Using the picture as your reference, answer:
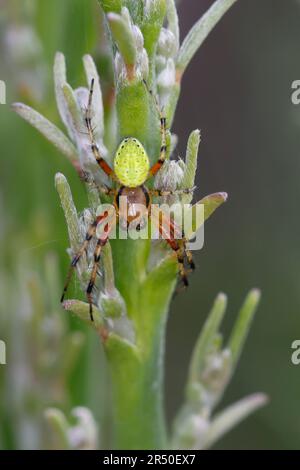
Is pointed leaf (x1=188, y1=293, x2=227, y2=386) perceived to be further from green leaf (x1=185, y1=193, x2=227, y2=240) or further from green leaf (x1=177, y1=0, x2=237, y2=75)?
green leaf (x1=177, y1=0, x2=237, y2=75)

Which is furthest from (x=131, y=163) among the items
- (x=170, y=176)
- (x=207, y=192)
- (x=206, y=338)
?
(x=207, y=192)

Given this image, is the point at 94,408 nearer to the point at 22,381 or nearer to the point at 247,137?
the point at 22,381

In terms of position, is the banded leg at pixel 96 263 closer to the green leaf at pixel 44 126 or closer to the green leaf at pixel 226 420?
the green leaf at pixel 44 126

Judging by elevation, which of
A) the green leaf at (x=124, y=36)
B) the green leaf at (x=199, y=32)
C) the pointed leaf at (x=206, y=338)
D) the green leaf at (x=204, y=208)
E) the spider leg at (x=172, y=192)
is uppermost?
the green leaf at (x=199, y=32)

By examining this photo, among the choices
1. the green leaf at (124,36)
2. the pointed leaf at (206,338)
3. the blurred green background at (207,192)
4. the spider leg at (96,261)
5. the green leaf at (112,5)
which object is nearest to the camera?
the green leaf at (124,36)

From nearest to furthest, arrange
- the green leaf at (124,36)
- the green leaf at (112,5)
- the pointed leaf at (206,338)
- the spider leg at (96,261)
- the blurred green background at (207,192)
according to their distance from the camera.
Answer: the green leaf at (124,36)
the green leaf at (112,5)
the spider leg at (96,261)
the pointed leaf at (206,338)
the blurred green background at (207,192)

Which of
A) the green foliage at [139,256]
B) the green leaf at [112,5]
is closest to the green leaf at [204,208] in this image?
the green foliage at [139,256]

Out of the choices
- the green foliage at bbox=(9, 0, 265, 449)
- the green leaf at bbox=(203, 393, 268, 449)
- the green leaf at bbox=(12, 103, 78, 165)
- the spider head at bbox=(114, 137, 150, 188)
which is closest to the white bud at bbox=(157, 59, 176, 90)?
the green foliage at bbox=(9, 0, 265, 449)

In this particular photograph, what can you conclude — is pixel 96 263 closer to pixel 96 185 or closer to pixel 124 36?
pixel 96 185
